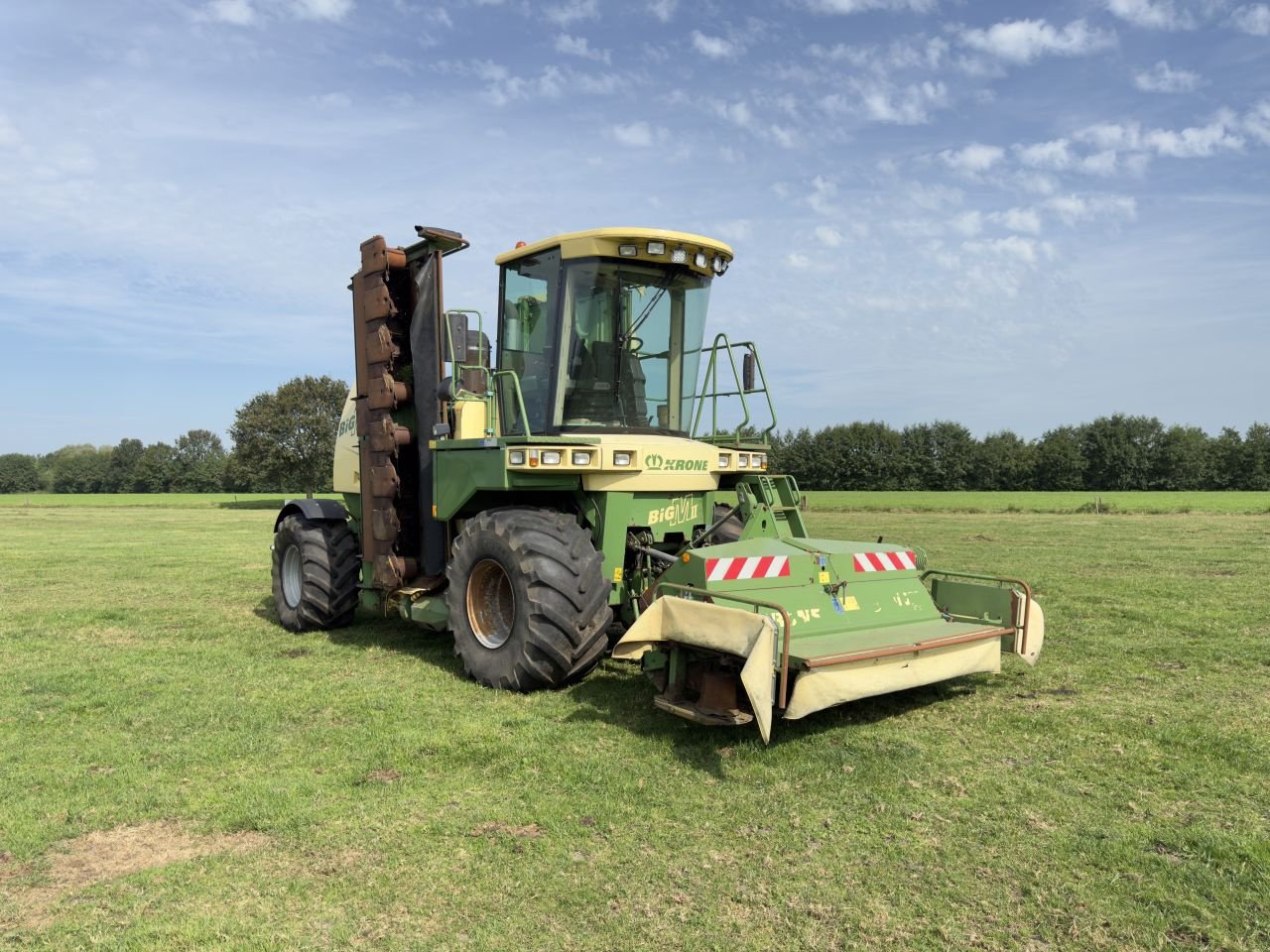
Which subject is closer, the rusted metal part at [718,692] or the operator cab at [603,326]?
the rusted metal part at [718,692]

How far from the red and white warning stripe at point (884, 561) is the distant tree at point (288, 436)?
41.1m

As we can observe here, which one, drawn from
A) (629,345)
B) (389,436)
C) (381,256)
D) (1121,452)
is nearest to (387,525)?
(389,436)

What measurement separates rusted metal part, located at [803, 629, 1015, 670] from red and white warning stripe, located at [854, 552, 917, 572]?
A: 80 centimetres

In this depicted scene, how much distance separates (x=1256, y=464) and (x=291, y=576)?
79.6 meters

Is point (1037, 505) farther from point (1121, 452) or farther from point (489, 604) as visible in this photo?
point (1121, 452)

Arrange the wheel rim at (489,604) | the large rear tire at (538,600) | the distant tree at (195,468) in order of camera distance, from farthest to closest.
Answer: the distant tree at (195,468) → the wheel rim at (489,604) → the large rear tire at (538,600)

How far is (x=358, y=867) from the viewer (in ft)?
Answer: 12.1

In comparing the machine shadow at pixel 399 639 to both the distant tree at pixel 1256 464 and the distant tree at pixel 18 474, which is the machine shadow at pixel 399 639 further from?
the distant tree at pixel 18 474

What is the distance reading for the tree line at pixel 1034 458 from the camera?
230ft

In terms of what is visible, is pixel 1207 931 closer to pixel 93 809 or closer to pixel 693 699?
pixel 693 699

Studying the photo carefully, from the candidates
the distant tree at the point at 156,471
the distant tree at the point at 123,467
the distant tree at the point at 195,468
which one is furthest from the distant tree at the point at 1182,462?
the distant tree at the point at 123,467

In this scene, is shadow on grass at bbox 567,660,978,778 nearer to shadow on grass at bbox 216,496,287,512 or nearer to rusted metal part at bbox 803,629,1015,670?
rusted metal part at bbox 803,629,1015,670

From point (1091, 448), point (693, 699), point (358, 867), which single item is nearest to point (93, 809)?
point (358, 867)

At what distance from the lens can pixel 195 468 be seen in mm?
86562
